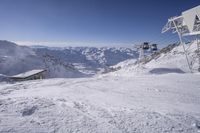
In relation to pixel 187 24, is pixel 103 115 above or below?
below

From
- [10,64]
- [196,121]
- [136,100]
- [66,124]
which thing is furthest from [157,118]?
[10,64]

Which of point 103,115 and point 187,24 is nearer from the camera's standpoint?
point 103,115

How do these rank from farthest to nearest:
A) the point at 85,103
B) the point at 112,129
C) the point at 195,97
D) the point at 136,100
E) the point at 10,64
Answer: the point at 10,64 < the point at 195,97 < the point at 136,100 < the point at 85,103 < the point at 112,129

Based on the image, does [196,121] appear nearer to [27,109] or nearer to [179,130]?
[179,130]

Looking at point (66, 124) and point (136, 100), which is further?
point (136, 100)

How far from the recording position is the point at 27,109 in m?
9.27

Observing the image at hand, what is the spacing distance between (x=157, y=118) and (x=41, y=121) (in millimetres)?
4901

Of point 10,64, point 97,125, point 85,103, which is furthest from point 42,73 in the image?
point 10,64

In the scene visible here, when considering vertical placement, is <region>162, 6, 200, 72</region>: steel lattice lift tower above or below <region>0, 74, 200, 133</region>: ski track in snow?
above

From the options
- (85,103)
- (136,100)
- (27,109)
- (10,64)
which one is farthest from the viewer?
(10,64)

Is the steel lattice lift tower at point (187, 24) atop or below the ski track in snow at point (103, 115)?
atop

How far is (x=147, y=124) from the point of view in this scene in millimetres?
8062

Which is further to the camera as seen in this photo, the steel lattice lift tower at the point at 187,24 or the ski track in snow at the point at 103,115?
the steel lattice lift tower at the point at 187,24

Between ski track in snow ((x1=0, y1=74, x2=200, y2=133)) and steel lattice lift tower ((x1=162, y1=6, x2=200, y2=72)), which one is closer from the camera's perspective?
ski track in snow ((x1=0, y1=74, x2=200, y2=133))
